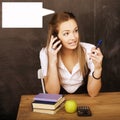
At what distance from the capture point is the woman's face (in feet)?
7.68

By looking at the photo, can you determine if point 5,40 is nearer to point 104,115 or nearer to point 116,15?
point 116,15

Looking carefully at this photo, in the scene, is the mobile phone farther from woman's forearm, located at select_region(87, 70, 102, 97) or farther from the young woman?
the young woman

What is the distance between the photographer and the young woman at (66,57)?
2285 mm

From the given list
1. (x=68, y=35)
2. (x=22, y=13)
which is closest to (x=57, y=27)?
(x=68, y=35)

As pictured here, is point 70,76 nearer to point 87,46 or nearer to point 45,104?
point 87,46

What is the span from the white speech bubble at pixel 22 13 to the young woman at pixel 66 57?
0.64ft

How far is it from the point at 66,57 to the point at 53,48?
0.15 metres

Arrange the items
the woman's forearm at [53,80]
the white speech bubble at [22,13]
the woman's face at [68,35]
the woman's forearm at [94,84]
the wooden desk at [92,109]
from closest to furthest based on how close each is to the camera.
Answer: the wooden desk at [92,109] < the woman's forearm at [94,84] < the woman's forearm at [53,80] < the woman's face at [68,35] < the white speech bubble at [22,13]

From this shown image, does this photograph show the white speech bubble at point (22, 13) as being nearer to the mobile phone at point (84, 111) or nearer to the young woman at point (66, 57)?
the young woman at point (66, 57)

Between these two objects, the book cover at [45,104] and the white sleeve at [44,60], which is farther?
the white sleeve at [44,60]

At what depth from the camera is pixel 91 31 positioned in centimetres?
260

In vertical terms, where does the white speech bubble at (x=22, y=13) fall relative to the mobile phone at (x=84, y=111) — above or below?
above

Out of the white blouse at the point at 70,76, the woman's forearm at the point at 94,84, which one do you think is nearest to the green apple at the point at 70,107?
the woman's forearm at the point at 94,84

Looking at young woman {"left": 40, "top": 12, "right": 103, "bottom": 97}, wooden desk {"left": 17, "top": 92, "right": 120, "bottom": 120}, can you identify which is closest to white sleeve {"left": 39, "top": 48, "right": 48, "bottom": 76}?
young woman {"left": 40, "top": 12, "right": 103, "bottom": 97}
